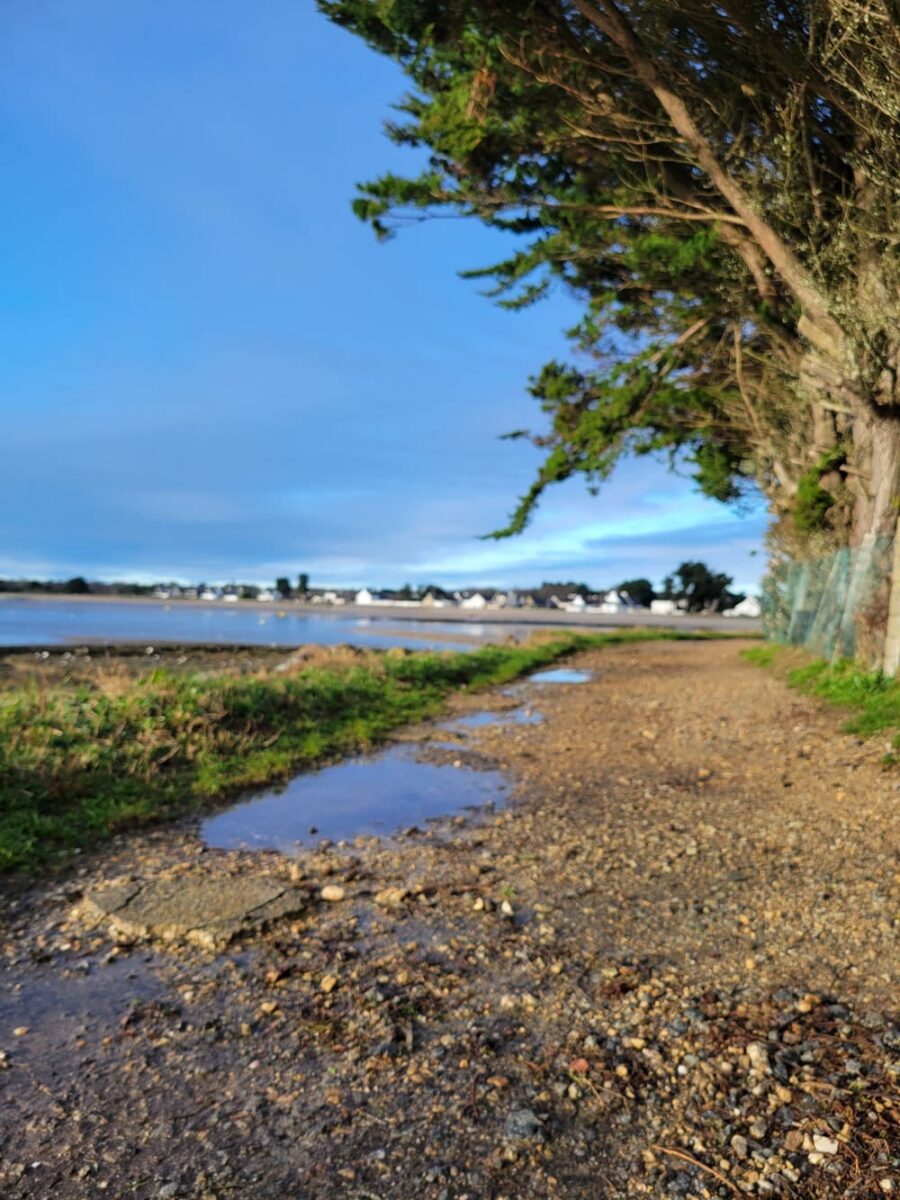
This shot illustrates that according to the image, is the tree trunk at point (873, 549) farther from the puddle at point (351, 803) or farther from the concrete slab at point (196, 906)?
the concrete slab at point (196, 906)

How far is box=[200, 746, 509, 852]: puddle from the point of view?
7.25 m

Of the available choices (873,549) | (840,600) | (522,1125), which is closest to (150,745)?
(522,1125)

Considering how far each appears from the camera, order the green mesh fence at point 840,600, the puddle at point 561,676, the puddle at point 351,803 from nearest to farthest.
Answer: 1. the puddle at point 351,803
2. the green mesh fence at point 840,600
3. the puddle at point 561,676

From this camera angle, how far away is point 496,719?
1507 cm

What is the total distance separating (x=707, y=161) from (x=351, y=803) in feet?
33.9

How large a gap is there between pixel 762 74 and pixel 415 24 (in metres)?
4.92

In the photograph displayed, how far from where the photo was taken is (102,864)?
252 inches

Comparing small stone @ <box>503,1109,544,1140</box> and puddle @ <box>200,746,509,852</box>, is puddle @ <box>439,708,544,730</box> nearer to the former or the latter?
puddle @ <box>200,746,509,852</box>

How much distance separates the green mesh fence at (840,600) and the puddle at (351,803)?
313 inches

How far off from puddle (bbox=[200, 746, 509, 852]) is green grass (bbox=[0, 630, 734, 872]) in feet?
2.05

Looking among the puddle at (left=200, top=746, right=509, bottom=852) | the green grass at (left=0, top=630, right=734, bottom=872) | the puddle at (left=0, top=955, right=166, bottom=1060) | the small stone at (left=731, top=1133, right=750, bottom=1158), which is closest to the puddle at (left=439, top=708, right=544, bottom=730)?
the green grass at (left=0, top=630, right=734, bottom=872)

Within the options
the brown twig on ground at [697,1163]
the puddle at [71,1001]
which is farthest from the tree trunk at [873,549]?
the puddle at [71,1001]

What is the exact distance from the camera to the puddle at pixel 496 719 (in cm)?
1423

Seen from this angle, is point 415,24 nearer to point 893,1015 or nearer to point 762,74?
point 762,74
